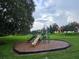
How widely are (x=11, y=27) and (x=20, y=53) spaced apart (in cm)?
901

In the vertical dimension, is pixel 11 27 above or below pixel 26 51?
above

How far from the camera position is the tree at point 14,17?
27.0 meters

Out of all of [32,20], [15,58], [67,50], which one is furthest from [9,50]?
[32,20]

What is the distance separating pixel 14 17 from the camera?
27.5 m

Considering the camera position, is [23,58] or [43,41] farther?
[43,41]

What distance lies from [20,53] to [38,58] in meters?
3.33

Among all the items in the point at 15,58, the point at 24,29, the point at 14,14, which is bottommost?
the point at 15,58

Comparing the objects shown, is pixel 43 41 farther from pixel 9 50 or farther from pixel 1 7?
pixel 1 7

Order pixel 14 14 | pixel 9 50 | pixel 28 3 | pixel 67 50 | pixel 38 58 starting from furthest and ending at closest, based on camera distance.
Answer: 1. pixel 28 3
2. pixel 14 14
3. pixel 9 50
4. pixel 67 50
5. pixel 38 58

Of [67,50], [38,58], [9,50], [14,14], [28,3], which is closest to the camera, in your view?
[38,58]

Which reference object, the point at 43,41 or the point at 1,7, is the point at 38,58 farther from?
the point at 1,7

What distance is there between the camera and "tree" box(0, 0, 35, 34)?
27050 mm

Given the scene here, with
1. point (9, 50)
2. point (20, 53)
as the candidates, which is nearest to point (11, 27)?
point (9, 50)

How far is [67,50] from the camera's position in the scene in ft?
64.8
